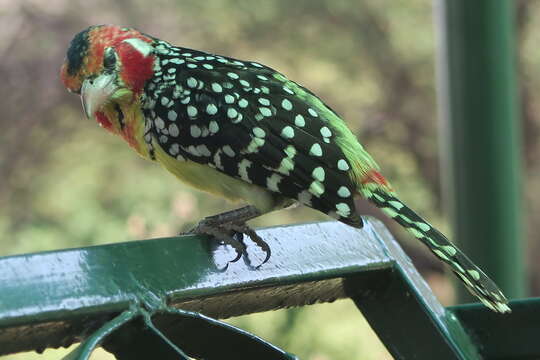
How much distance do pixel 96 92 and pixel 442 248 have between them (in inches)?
34.5

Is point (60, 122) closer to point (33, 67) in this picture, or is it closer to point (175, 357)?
point (33, 67)

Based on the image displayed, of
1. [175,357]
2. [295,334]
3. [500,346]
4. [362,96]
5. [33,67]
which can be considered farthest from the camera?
[362,96]

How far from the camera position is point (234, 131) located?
205 centimetres

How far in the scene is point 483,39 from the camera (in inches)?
116

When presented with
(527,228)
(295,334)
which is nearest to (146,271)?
(295,334)

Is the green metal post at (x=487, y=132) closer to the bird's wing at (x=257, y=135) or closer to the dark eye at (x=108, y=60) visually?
the bird's wing at (x=257, y=135)

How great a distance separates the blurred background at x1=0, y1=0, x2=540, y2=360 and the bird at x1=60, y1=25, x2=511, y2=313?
14.0 feet

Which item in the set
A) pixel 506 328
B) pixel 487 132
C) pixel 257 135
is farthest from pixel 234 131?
pixel 487 132

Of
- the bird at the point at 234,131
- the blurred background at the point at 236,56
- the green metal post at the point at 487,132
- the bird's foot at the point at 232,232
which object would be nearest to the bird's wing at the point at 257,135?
the bird at the point at 234,131

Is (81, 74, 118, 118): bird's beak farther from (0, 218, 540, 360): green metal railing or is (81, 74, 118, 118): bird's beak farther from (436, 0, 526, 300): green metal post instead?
(436, 0, 526, 300): green metal post

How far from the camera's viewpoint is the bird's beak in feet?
7.27

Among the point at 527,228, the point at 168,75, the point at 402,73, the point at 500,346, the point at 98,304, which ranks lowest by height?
the point at 500,346

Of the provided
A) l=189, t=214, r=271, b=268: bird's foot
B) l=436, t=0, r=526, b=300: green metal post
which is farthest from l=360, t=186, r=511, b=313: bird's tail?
l=436, t=0, r=526, b=300: green metal post

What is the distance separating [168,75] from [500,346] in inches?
43.1
